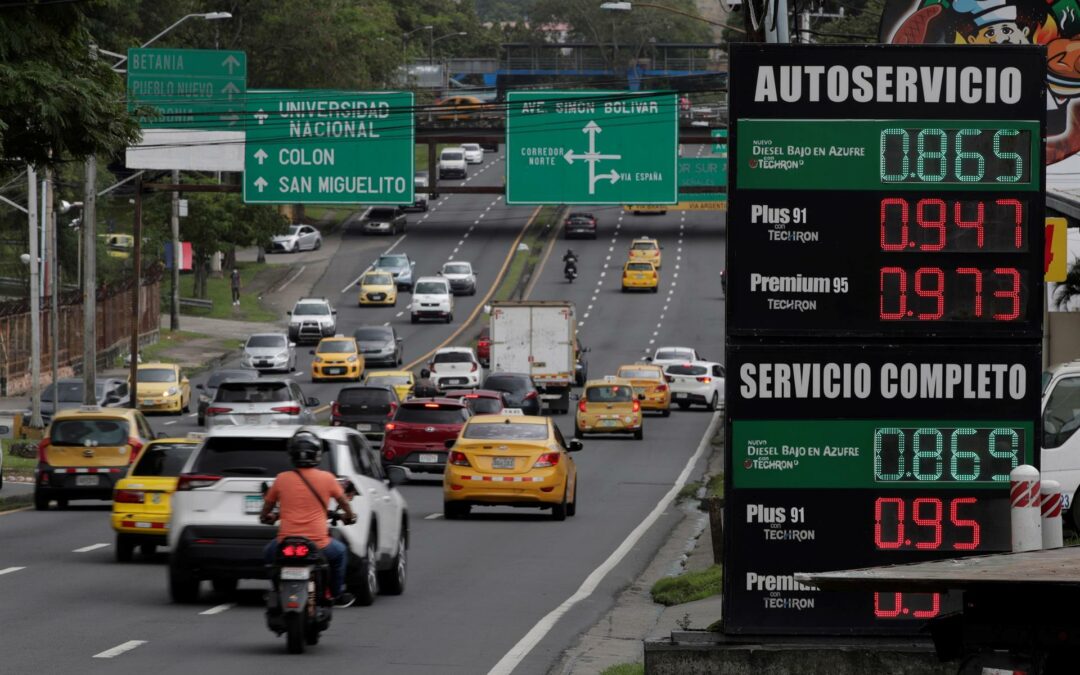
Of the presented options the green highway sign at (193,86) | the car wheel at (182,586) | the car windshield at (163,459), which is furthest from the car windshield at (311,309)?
the car wheel at (182,586)

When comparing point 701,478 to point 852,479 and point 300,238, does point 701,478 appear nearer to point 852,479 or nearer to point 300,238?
point 852,479

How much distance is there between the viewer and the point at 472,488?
27.9 m

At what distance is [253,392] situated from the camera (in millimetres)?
40219

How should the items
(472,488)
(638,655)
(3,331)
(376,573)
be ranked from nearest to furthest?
(638,655), (376,573), (472,488), (3,331)

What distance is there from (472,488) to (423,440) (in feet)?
28.1

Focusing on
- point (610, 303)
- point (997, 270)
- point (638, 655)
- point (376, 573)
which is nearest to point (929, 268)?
point (997, 270)

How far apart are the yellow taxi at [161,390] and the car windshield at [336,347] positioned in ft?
25.5

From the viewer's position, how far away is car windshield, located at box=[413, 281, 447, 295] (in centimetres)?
8012

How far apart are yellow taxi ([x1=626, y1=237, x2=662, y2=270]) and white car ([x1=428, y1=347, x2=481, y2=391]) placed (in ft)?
109

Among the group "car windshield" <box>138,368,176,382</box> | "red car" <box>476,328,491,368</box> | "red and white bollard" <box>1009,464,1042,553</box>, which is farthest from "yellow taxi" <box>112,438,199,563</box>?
"red car" <box>476,328,491,368</box>

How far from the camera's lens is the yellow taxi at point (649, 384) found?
2119 inches

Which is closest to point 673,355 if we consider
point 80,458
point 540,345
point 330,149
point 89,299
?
A: point 540,345

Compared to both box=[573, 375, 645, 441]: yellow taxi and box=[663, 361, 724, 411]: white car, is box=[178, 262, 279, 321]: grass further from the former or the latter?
box=[573, 375, 645, 441]: yellow taxi

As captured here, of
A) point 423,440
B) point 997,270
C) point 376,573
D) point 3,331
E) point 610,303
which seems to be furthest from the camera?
point 610,303
